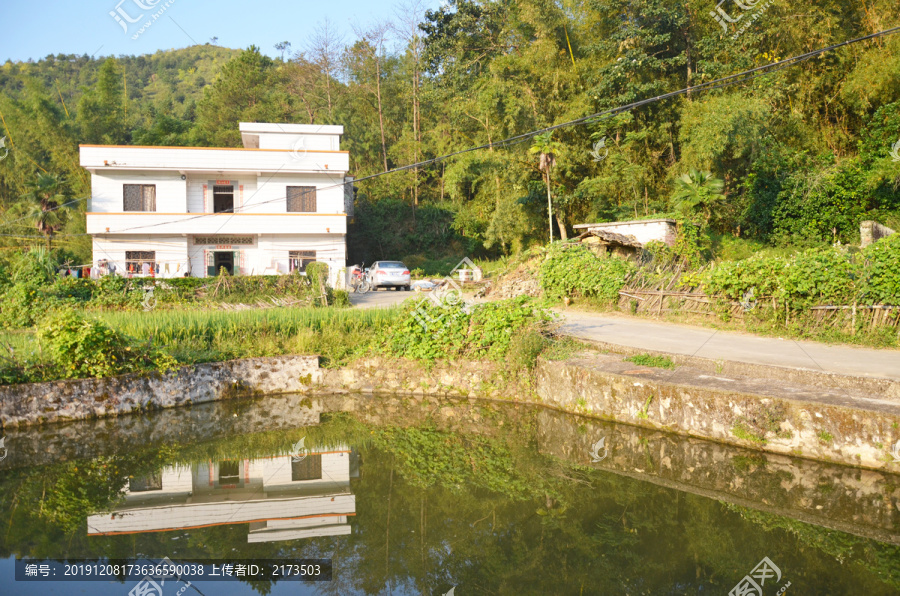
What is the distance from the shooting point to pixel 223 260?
1079 inches

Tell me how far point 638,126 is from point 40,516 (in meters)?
27.7

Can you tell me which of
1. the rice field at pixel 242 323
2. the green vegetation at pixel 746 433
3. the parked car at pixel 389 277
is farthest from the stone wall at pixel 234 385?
the parked car at pixel 389 277

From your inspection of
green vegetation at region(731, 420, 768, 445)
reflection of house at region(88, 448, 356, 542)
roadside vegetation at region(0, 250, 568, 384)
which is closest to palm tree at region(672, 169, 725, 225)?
roadside vegetation at region(0, 250, 568, 384)

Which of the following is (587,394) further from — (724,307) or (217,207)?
(217,207)

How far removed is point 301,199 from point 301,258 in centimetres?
272

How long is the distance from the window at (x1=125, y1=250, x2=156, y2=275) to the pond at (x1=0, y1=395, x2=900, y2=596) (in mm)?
18795

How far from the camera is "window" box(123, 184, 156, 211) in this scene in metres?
26.0

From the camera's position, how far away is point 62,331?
912 centimetres

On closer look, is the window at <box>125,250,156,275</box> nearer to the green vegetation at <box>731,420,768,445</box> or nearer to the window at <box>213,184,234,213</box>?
the window at <box>213,184,234,213</box>

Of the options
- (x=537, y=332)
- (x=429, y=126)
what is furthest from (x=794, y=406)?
(x=429, y=126)

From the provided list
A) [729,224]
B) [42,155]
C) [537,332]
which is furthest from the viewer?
[42,155]

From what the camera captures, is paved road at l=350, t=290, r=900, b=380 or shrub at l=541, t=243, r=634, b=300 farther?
shrub at l=541, t=243, r=634, b=300

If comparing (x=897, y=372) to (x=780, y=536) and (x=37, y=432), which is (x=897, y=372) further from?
(x=37, y=432)

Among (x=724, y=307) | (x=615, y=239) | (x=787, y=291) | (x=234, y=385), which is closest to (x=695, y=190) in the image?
(x=615, y=239)
